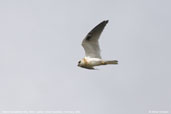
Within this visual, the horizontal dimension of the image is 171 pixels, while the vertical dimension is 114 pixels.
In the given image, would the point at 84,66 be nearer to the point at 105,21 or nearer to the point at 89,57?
the point at 89,57

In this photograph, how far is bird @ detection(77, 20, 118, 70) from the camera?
3802cm

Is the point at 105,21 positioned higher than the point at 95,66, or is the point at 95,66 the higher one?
the point at 105,21

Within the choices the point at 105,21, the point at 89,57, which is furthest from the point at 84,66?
the point at 105,21

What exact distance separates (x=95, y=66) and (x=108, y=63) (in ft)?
3.45

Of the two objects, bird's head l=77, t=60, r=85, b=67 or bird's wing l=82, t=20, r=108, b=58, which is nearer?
bird's wing l=82, t=20, r=108, b=58

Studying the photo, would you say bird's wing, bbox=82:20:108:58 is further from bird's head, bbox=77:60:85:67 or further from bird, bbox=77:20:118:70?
bird's head, bbox=77:60:85:67

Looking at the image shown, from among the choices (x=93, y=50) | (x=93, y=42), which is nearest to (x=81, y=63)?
(x=93, y=50)

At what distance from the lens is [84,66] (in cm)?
3925

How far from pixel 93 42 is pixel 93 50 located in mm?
513

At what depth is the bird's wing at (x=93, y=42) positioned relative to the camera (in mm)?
37928

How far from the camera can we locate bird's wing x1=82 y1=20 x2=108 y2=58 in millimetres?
37928

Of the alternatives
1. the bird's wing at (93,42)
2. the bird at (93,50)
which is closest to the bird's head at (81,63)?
the bird at (93,50)

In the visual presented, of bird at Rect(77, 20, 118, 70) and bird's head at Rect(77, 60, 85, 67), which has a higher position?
bird at Rect(77, 20, 118, 70)

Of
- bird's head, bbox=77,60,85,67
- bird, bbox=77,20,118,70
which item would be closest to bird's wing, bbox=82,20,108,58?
bird, bbox=77,20,118,70
